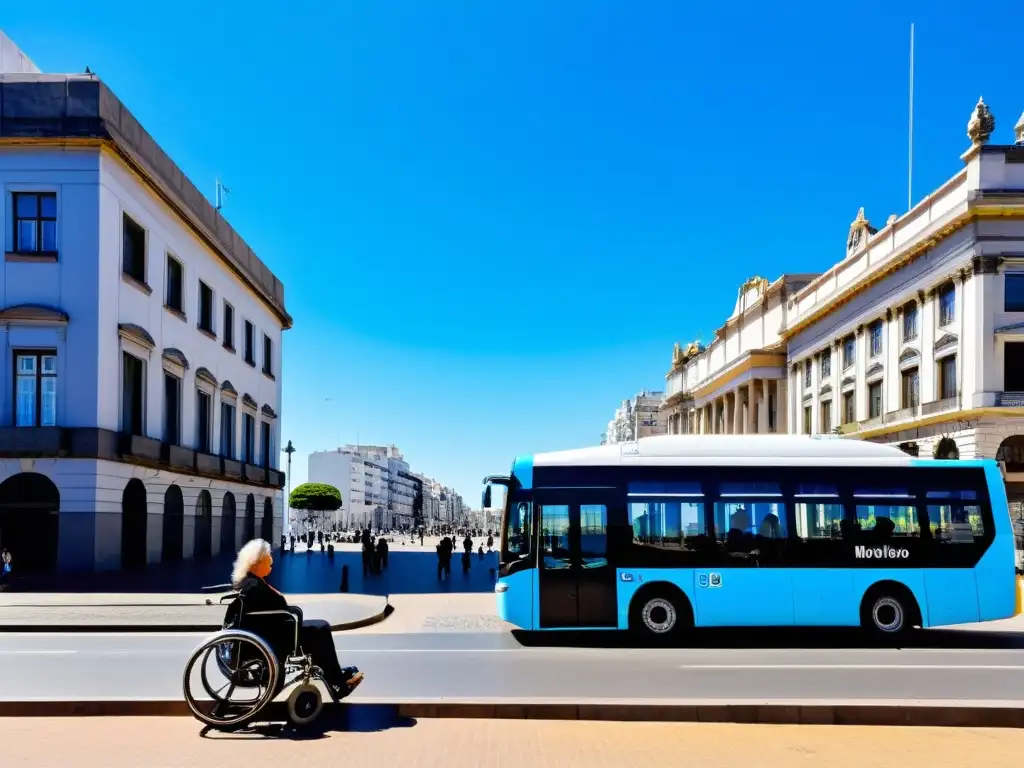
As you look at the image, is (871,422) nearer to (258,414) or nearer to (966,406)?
(966,406)

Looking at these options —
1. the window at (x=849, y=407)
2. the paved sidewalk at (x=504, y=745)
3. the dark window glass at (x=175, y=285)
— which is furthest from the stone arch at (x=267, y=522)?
the paved sidewalk at (x=504, y=745)

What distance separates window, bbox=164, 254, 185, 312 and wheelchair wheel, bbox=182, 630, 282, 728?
95.3 ft

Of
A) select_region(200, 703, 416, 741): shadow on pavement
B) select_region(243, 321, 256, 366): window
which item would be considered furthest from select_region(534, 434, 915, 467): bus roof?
select_region(243, 321, 256, 366): window

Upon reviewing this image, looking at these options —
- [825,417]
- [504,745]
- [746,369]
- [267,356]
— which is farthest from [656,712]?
[746,369]

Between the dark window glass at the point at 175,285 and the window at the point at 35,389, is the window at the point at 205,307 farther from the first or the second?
the window at the point at 35,389

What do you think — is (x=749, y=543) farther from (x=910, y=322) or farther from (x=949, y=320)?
(x=910, y=322)

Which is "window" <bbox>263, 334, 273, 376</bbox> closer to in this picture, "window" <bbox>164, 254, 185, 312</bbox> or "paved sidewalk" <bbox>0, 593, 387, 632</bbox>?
"window" <bbox>164, 254, 185, 312</bbox>

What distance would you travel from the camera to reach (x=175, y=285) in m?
35.2

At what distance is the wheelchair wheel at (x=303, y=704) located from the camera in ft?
25.0

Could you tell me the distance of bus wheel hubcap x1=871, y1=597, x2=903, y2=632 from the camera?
1427cm

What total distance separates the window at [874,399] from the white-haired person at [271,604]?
4766 centimetres

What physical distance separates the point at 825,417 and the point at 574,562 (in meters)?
49.7

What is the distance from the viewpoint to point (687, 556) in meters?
14.2

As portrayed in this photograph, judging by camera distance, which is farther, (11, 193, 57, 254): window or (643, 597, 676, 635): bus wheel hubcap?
(11, 193, 57, 254): window
